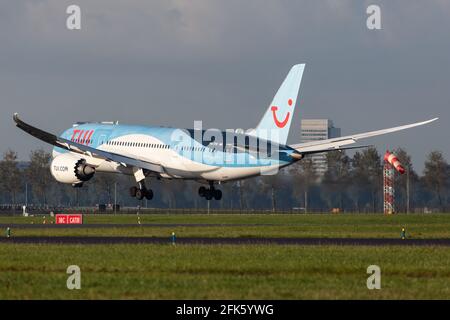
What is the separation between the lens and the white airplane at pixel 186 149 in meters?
87.8

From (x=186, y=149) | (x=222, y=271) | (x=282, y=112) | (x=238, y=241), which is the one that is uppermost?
(x=282, y=112)

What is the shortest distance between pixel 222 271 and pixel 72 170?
5847 cm

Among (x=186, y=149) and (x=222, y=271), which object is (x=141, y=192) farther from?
(x=222, y=271)

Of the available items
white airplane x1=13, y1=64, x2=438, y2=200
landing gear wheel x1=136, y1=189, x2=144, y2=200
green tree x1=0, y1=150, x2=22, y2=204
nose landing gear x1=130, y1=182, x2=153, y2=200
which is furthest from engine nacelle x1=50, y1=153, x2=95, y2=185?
green tree x1=0, y1=150, x2=22, y2=204

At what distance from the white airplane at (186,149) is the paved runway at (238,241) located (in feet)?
73.8

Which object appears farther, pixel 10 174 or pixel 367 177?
pixel 10 174

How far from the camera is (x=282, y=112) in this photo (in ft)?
302

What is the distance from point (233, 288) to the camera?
3397 centimetres

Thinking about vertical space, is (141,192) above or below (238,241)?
above

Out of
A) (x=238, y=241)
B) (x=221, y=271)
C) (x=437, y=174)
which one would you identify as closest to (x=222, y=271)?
(x=221, y=271)

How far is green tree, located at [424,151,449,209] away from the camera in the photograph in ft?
573

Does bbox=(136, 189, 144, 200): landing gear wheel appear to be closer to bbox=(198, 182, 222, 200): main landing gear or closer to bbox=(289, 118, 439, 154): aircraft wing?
bbox=(198, 182, 222, 200): main landing gear
